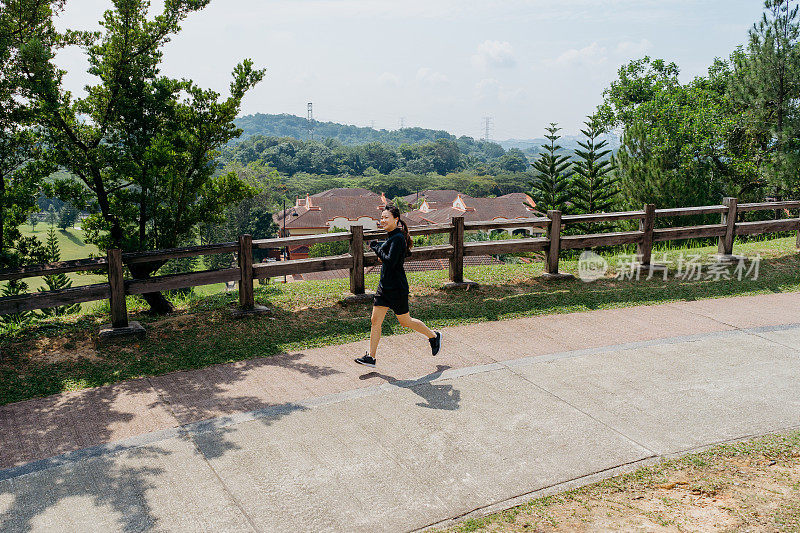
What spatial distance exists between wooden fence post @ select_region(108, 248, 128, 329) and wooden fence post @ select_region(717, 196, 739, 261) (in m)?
10.4

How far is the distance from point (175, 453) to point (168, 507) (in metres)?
0.78

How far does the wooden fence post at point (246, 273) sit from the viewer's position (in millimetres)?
8008

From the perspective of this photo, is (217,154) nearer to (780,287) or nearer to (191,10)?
(191,10)

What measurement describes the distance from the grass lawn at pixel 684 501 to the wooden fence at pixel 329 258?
4.40 m

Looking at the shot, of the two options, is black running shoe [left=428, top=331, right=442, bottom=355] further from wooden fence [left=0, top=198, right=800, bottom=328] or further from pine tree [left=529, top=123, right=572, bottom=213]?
pine tree [left=529, top=123, right=572, bottom=213]

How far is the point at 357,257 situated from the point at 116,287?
3.20 metres

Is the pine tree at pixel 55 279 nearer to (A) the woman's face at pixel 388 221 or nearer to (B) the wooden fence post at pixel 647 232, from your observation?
(A) the woman's face at pixel 388 221

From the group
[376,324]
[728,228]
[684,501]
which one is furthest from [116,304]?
[728,228]

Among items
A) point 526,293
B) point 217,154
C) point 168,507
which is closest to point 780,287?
point 526,293

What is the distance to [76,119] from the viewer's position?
802cm

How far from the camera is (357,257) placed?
8.86 metres

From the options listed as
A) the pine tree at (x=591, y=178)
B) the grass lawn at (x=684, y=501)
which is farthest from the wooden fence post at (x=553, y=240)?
the pine tree at (x=591, y=178)

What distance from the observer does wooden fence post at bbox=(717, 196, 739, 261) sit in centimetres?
1152

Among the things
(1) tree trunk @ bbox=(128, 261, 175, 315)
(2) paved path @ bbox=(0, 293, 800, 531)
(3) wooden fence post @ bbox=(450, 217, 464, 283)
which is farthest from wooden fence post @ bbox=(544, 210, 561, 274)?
(1) tree trunk @ bbox=(128, 261, 175, 315)
